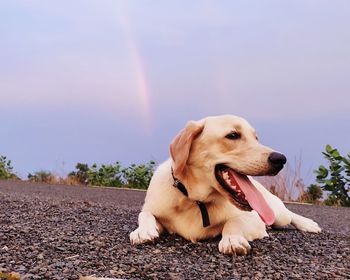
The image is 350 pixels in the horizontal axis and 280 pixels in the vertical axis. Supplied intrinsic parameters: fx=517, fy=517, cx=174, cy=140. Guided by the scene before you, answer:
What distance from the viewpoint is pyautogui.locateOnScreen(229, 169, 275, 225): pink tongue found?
3611 millimetres

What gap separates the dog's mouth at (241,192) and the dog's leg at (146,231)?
0.63 meters

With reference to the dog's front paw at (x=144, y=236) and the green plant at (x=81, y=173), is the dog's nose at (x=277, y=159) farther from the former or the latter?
the green plant at (x=81, y=173)

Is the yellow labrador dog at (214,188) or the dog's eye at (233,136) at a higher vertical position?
the dog's eye at (233,136)

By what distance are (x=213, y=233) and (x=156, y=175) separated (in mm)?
651

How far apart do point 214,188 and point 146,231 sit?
1.98 feet

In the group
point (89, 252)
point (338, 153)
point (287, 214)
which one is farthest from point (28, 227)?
point (338, 153)

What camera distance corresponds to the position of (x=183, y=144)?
372 centimetres

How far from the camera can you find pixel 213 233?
4.02 metres

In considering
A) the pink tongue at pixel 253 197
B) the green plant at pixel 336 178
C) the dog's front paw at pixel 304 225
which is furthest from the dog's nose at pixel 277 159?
the green plant at pixel 336 178

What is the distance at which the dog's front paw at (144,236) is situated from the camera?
3803mm

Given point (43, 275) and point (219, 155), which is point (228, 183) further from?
point (43, 275)

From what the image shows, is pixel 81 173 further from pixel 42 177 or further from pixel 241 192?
pixel 241 192

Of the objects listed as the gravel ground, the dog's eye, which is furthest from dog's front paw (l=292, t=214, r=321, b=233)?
the dog's eye

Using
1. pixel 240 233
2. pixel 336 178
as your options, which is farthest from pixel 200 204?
pixel 336 178
